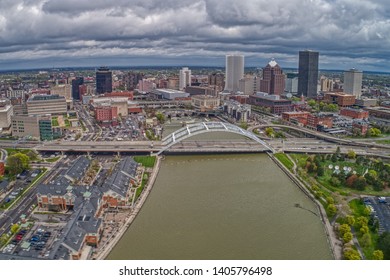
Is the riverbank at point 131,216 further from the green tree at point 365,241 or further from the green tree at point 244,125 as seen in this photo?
the green tree at point 244,125

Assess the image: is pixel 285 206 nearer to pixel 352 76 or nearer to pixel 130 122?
pixel 130 122

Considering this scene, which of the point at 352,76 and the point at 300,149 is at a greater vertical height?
the point at 352,76

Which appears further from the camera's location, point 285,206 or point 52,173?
point 52,173

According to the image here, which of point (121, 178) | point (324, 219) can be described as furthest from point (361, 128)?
point (121, 178)

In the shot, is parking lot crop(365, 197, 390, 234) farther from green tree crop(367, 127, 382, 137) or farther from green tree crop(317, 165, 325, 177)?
green tree crop(367, 127, 382, 137)

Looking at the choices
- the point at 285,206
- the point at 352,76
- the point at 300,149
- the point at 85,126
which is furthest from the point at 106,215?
the point at 352,76

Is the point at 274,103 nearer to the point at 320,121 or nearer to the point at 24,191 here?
the point at 320,121

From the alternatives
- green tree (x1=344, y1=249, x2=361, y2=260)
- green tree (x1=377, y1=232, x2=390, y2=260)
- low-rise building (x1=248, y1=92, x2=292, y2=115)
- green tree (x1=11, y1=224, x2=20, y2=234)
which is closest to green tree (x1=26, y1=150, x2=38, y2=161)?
green tree (x1=11, y1=224, x2=20, y2=234)
